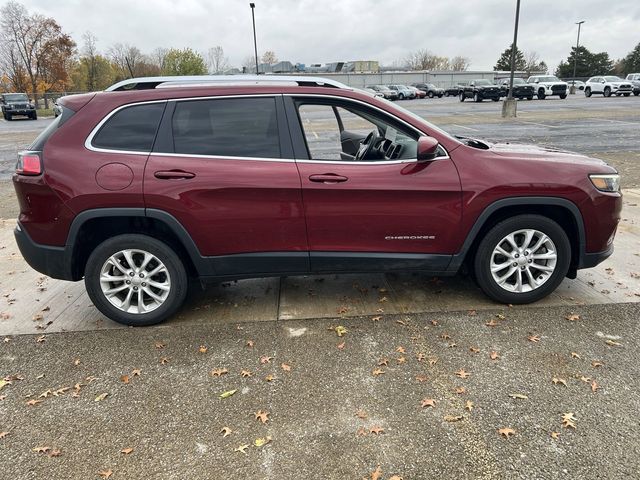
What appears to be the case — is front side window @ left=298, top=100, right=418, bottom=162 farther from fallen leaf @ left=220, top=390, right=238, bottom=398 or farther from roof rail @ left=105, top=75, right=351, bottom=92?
fallen leaf @ left=220, top=390, right=238, bottom=398

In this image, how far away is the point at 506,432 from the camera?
8.73ft

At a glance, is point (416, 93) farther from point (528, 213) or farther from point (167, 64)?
point (528, 213)

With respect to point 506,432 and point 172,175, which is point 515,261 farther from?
point 172,175

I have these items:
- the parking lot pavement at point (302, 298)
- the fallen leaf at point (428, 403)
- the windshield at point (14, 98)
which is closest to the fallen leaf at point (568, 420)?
the fallen leaf at point (428, 403)

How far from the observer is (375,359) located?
3.40 meters

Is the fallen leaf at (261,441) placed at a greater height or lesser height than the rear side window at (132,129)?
lesser

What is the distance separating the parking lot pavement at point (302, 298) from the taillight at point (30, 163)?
1265mm

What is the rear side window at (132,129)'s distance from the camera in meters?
3.69

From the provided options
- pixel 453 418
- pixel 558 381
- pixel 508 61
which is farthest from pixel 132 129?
pixel 508 61

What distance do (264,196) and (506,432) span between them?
2.22m

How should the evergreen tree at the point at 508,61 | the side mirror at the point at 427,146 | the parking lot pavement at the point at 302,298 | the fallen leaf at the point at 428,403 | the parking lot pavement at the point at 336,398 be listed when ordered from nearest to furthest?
the parking lot pavement at the point at 336,398 < the fallen leaf at the point at 428,403 < the side mirror at the point at 427,146 < the parking lot pavement at the point at 302,298 < the evergreen tree at the point at 508,61

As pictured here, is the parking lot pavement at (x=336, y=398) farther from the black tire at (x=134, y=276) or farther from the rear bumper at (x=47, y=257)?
the rear bumper at (x=47, y=257)

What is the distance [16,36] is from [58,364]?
240 ft

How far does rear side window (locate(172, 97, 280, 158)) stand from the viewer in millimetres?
3727
